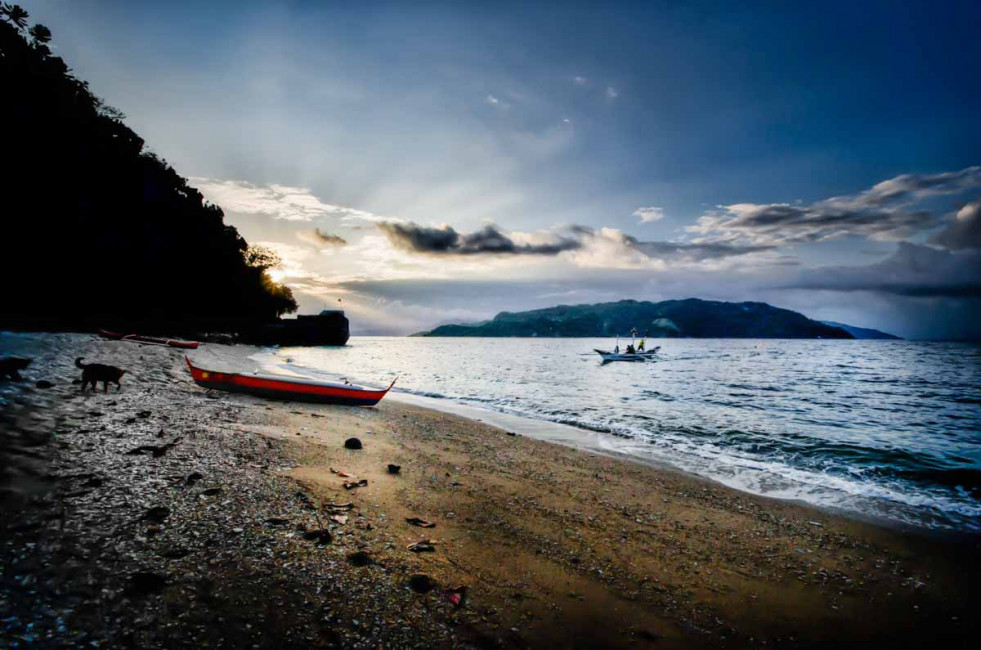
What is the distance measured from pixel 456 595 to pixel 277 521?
242 centimetres

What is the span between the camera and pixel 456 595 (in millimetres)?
4012

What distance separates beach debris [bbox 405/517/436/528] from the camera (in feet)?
18.4

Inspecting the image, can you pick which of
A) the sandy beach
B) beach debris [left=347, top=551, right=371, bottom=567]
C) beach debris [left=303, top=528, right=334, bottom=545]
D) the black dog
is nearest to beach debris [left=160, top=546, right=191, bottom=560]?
the sandy beach

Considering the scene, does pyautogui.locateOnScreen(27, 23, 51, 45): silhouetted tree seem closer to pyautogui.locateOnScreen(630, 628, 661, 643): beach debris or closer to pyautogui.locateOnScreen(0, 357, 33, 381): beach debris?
pyautogui.locateOnScreen(0, 357, 33, 381): beach debris

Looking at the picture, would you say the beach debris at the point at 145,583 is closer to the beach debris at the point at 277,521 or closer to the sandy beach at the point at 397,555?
the sandy beach at the point at 397,555

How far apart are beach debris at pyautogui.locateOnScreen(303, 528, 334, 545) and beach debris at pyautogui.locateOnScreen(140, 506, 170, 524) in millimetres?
1534

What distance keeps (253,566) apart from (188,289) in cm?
7200

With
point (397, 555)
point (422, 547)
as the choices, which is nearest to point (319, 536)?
point (397, 555)

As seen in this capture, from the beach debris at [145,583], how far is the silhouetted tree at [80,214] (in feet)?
163

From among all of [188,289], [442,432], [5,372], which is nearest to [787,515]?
[442,432]

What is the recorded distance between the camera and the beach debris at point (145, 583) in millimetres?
3164

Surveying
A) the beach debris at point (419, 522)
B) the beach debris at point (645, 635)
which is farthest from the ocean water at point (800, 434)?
the beach debris at point (419, 522)

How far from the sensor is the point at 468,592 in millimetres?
4141

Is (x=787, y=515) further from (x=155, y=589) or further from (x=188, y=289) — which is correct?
(x=188, y=289)
